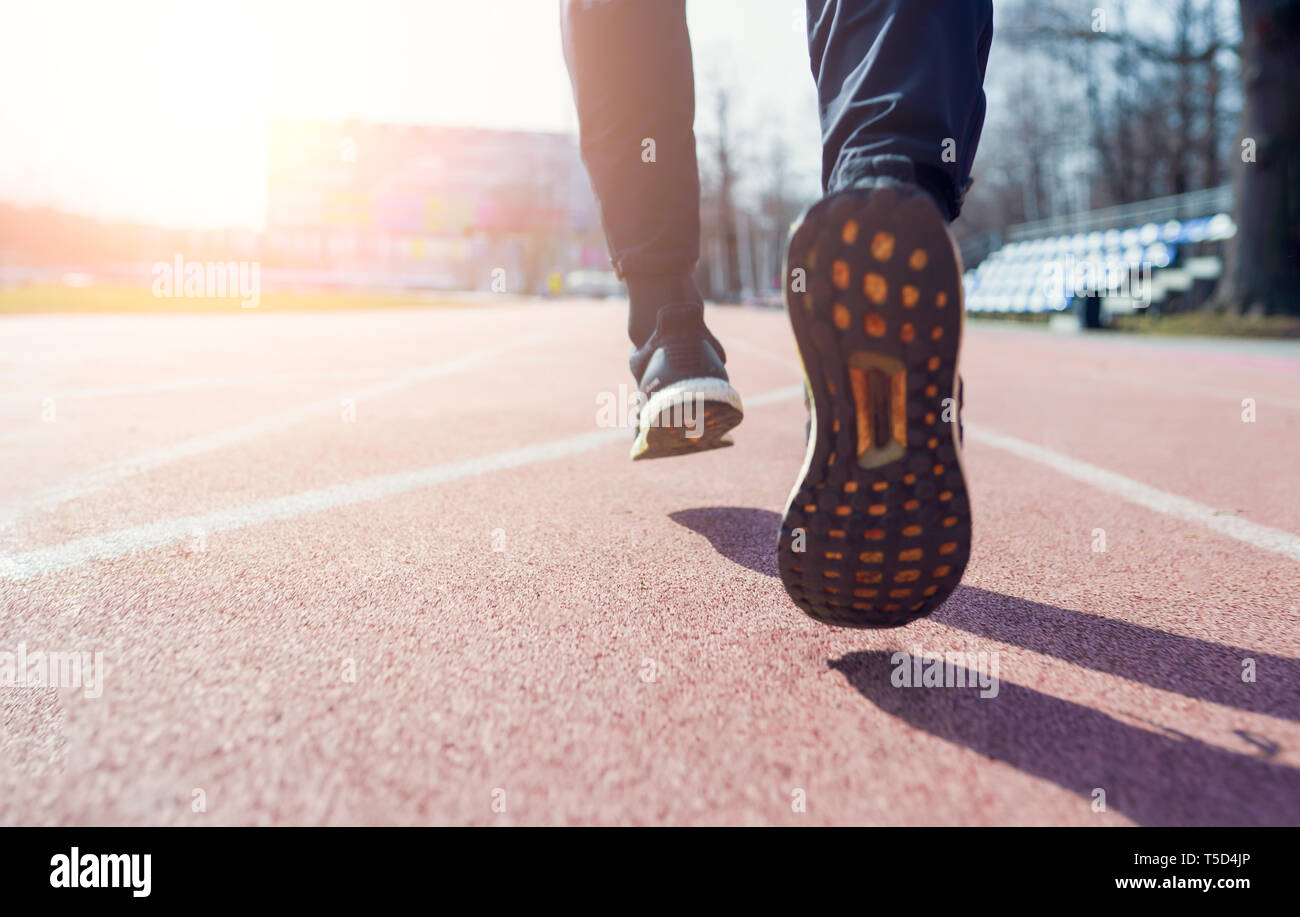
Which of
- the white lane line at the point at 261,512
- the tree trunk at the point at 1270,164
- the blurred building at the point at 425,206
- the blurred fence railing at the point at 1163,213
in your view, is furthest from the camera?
the blurred building at the point at 425,206

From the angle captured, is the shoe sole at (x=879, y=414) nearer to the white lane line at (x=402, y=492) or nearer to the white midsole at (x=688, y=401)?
the white midsole at (x=688, y=401)

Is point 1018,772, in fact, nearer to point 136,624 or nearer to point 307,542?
point 136,624

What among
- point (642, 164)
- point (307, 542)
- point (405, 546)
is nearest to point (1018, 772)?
point (405, 546)

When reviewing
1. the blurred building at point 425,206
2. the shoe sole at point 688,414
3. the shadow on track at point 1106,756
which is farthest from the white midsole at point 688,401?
the blurred building at point 425,206

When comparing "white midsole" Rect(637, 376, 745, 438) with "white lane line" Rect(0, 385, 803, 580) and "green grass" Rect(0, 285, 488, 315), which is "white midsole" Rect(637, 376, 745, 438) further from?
"green grass" Rect(0, 285, 488, 315)

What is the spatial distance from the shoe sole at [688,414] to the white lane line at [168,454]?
1371 mm

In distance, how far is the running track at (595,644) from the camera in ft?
3.08

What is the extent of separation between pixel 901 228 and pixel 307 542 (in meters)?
1.29

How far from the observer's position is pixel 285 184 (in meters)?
61.4

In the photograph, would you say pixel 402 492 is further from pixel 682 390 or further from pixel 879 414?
pixel 879 414

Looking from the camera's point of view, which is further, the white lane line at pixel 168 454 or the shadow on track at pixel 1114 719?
the white lane line at pixel 168 454

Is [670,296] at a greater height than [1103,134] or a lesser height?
lesser

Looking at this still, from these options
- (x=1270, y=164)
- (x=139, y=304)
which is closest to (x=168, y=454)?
(x=1270, y=164)
